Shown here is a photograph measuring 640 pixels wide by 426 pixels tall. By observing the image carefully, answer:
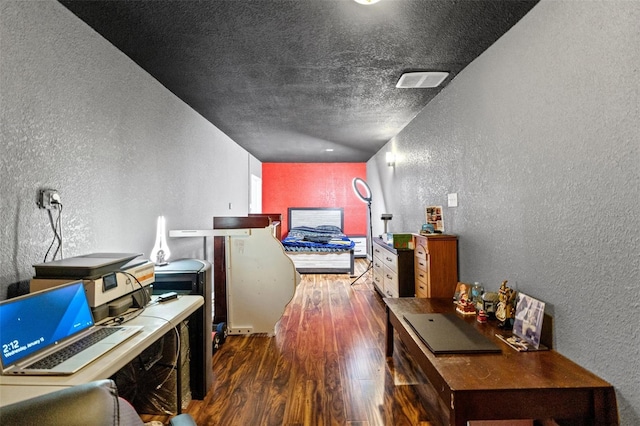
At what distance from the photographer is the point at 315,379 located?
2.25 m

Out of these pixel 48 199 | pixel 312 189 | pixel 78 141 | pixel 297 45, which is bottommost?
pixel 48 199

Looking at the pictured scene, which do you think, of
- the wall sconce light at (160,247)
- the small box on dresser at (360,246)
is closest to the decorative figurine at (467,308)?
the wall sconce light at (160,247)

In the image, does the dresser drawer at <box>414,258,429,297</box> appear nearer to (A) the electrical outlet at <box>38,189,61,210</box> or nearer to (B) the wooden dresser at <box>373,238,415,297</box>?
(B) the wooden dresser at <box>373,238,415,297</box>

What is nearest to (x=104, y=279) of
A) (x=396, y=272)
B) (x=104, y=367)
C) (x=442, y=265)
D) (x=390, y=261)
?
(x=104, y=367)

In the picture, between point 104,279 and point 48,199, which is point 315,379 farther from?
point 48,199

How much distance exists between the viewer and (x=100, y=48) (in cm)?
191

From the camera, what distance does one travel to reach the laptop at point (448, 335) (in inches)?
61.4

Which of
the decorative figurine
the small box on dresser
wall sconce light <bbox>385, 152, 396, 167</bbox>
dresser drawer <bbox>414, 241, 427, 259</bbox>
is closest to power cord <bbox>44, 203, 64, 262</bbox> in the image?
the decorative figurine

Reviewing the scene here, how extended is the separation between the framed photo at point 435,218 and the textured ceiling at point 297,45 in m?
1.14

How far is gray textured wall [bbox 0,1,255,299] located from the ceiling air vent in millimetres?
2102

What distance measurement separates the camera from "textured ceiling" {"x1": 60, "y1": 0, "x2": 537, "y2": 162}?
168 centimetres

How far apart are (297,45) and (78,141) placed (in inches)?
57.0

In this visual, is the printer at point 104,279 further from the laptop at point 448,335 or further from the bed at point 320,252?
the bed at point 320,252

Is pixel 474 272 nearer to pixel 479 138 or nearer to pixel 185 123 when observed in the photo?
pixel 479 138
